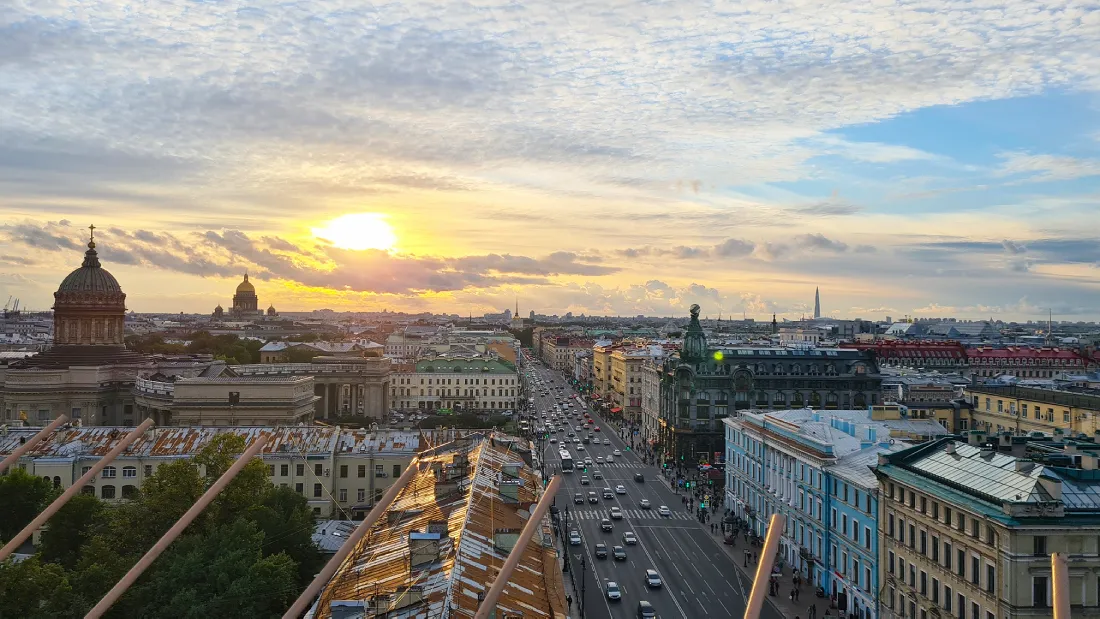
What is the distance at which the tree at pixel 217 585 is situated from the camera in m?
36.3

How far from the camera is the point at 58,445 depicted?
71438mm

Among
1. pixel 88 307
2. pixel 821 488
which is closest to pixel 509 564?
pixel 821 488

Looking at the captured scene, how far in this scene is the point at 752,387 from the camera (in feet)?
343

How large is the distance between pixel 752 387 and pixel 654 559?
44.3 metres

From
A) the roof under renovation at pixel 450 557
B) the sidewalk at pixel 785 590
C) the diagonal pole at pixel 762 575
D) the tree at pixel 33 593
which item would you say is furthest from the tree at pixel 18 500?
the diagonal pole at pixel 762 575

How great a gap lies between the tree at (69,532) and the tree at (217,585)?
1327 cm

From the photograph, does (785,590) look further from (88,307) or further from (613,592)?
(88,307)

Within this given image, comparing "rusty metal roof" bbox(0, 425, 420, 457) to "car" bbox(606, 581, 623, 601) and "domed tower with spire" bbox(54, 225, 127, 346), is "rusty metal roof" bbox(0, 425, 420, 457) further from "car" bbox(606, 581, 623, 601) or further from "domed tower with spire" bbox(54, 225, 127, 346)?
"domed tower with spire" bbox(54, 225, 127, 346)

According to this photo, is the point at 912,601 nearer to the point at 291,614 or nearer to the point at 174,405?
the point at 291,614

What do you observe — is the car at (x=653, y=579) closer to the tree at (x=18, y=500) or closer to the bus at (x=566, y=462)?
the tree at (x=18, y=500)

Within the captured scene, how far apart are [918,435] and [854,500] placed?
10853 millimetres

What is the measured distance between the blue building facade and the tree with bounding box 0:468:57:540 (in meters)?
48.2

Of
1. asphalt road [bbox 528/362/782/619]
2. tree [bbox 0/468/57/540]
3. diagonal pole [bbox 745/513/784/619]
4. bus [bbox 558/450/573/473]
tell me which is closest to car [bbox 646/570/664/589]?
asphalt road [bbox 528/362/782/619]

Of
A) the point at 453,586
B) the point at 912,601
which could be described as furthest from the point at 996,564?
the point at 453,586
